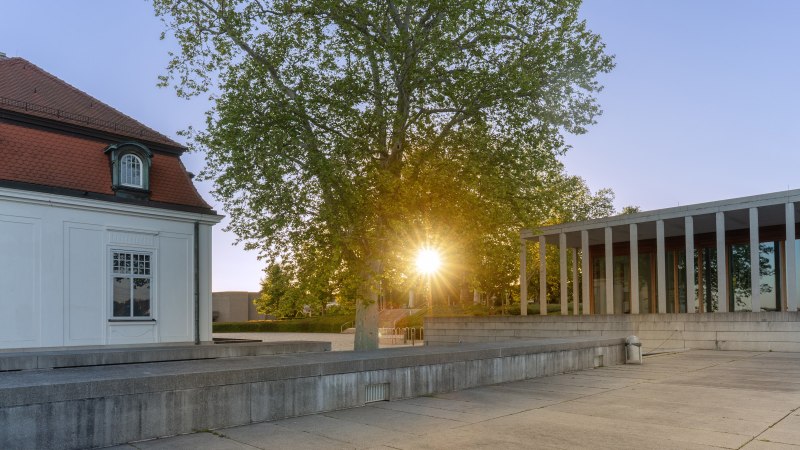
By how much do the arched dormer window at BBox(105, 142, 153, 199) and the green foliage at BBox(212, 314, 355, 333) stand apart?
108 ft

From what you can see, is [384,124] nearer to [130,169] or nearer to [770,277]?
[130,169]

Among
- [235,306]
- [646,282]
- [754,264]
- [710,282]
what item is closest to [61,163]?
[754,264]

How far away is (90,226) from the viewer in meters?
20.8

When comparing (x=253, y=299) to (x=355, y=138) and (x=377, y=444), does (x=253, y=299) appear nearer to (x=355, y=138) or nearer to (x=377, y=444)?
(x=355, y=138)

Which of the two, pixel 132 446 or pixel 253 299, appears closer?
pixel 132 446

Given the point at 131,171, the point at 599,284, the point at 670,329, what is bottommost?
the point at 670,329

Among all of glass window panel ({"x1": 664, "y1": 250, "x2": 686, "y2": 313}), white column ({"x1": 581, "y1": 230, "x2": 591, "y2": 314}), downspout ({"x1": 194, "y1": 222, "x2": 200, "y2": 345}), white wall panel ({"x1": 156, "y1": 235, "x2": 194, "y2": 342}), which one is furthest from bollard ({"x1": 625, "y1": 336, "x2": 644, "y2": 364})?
glass window panel ({"x1": 664, "y1": 250, "x2": 686, "y2": 313})

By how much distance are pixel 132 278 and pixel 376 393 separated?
1354cm

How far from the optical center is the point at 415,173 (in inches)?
784

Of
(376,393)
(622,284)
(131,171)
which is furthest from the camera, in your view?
(622,284)

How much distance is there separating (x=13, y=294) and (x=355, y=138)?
10526 millimetres

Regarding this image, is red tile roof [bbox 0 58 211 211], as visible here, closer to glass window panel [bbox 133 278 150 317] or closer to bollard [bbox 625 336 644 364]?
glass window panel [bbox 133 278 150 317]

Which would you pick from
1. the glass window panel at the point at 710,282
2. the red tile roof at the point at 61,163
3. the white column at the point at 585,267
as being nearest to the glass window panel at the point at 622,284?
the glass window panel at the point at 710,282

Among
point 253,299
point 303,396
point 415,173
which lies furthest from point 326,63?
point 253,299
